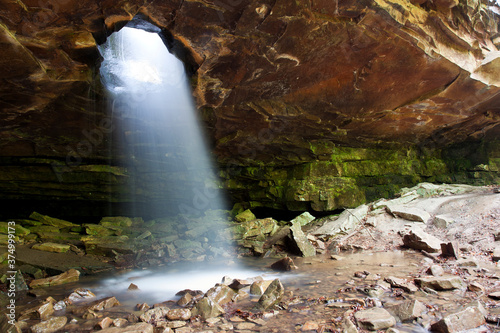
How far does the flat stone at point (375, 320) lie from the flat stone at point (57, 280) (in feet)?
21.4

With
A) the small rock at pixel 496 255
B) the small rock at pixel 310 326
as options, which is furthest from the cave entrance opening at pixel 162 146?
the small rock at pixel 496 255

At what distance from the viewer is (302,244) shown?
8336 mm

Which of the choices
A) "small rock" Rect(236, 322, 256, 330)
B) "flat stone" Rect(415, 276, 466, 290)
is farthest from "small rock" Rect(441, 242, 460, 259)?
"small rock" Rect(236, 322, 256, 330)

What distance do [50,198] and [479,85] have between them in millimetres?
17026

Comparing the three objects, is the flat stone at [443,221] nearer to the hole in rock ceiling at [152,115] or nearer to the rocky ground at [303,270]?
the rocky ground at [303,270]

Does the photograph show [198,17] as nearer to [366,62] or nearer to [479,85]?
[366,62]

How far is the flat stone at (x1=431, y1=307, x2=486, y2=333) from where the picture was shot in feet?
8.90

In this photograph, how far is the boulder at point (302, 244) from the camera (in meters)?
8.11

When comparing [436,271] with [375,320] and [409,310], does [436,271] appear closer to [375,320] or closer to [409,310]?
[409,310]

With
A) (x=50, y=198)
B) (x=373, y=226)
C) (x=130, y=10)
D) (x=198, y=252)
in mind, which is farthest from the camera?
(x=50, y=198)

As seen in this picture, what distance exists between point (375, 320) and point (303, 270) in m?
3.32

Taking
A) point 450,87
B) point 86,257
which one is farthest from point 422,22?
point 86,257

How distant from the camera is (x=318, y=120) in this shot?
8.54m

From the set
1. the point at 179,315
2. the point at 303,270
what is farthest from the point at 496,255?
the point at 179,315
